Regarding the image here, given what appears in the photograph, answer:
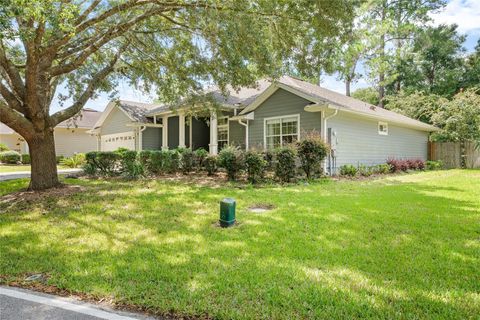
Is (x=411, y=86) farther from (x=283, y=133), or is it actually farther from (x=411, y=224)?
(x=411, y=224)

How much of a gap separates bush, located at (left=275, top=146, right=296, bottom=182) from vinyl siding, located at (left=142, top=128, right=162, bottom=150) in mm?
10614

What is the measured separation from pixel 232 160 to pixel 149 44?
5179mm

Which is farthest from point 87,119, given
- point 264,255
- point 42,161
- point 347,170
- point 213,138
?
point 264,255

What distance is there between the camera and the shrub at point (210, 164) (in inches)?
508

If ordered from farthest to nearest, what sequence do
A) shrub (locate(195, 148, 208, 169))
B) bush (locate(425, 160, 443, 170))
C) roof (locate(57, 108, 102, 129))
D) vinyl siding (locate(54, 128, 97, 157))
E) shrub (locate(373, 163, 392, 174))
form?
1. roof (locate(57, 108, 102, 129))
2. vinyl siding (locate(54, 128, 97, 157))
3. bush (locate(425, 160, 443, 170))
4. shrub (locate(373, 163, 392, 174))
5. shrub (locate(195, 148, 208, 169))

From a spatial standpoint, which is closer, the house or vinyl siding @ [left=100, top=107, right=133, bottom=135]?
the house

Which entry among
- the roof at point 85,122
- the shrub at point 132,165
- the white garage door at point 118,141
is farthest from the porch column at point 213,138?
the roof at point 85,122

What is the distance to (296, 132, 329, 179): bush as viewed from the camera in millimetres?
11289

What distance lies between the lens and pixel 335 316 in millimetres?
2701

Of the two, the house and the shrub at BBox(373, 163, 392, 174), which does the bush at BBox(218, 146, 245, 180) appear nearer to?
the house

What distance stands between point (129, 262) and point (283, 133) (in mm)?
11314

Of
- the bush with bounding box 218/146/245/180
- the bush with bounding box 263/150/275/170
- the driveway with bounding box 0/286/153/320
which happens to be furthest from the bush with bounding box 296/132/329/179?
the driveway with bounding box 0/286/153/320

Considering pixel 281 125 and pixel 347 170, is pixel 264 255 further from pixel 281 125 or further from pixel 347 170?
pixel 281 125

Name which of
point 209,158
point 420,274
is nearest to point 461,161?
point 209,158
